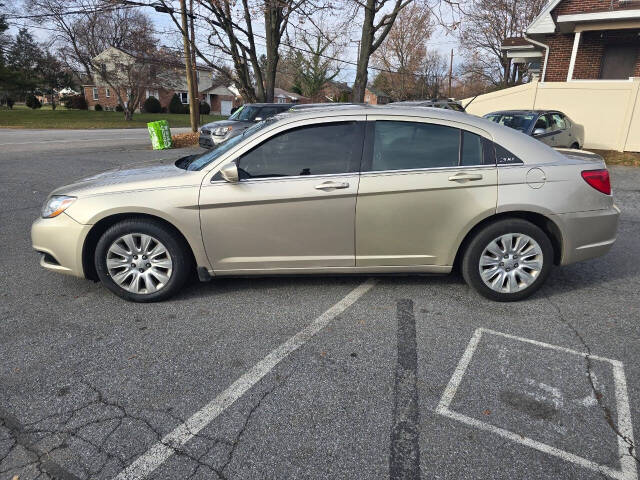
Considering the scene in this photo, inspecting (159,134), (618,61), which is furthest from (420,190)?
(618,61)

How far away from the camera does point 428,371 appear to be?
2.76 meters

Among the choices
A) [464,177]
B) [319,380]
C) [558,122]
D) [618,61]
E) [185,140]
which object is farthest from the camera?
[185,140]

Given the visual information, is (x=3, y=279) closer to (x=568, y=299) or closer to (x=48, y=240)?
(x=48, y=240)

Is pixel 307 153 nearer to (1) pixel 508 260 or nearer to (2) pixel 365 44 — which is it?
(1) pixel 508 260

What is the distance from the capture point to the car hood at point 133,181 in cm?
352

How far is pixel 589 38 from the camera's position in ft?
55.0

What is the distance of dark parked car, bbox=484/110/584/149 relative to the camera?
10539 millimetres

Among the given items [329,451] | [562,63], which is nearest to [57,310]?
[329,451]

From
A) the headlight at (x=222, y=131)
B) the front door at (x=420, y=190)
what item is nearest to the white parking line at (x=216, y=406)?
the front door at (x=420, y=190)

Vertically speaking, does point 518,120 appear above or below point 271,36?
below

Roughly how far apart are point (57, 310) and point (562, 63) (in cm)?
2051

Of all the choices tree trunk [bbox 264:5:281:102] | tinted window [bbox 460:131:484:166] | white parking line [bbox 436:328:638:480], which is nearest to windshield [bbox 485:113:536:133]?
tinted window [bbox 460:131:484:166]

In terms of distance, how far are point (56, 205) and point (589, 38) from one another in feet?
65.5

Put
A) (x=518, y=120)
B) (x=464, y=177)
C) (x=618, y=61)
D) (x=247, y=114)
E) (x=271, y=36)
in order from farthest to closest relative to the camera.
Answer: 1. (x=271, y=36)
2. (x=618, y=61)
3. (x=247, y=114)
4. (x=518, y=120)
5. (x=464, y=177)
